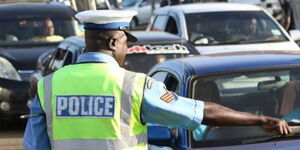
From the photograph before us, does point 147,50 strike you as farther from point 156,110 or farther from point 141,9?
point 141,9

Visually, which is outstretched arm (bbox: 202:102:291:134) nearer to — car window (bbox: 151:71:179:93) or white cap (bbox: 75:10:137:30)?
white cap (bbox: 75:10:137:30)

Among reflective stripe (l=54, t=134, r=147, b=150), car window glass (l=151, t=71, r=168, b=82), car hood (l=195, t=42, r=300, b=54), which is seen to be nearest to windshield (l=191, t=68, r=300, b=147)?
car window glass (l=151, t=71, r=168, b=82)

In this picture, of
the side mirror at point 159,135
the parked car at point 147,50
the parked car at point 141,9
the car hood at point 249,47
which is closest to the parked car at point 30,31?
the parked car at point 147,50

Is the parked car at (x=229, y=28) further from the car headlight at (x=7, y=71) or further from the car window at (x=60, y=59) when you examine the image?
the car headlight at (x=7, y=71)

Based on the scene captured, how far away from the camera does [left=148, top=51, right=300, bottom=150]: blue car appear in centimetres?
471

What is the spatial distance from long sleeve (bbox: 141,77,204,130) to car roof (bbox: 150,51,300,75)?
1807 mm

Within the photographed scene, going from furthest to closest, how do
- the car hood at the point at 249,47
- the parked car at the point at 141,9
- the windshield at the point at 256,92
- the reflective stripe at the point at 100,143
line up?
the parked car at the point at 141,9
the car hood at the point at 249,47
the windshield at the point at 256,92
the reflective stripe at the point at 100,143

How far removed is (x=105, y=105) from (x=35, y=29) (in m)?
8.88

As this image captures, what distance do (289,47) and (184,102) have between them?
7.43 m

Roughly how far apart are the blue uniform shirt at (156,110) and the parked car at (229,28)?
7.13 metres

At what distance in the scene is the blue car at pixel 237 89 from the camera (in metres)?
4.71

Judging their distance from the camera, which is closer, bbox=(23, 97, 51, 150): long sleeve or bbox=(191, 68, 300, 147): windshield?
bbox=(23, 97, 51, 150): long sleeve

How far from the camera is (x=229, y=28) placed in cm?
1121

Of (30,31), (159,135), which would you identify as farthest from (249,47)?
(159,135)
